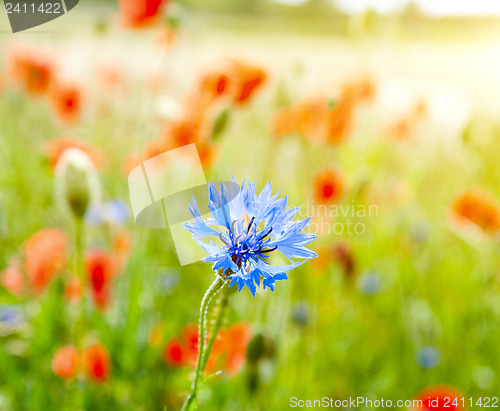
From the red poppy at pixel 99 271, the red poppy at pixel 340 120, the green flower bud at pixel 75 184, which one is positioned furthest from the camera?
the red poppy at pixel 340 120

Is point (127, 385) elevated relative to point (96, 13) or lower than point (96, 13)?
lower

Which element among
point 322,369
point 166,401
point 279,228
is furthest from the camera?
point 322,369

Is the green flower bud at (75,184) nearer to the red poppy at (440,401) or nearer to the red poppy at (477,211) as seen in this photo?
the red poppy at (440,401)

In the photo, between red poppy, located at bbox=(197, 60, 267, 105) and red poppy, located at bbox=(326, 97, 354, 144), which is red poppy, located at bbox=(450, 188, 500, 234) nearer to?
red poppy, located at bbox=(326, 97, 354, 144)

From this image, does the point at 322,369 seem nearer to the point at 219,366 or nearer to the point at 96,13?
the point at 219,366

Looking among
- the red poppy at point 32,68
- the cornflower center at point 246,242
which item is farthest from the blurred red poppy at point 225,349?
the red poppy at point 32,68

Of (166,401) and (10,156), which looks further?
(10,156)

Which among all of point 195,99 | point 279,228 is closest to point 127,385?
point 195,99

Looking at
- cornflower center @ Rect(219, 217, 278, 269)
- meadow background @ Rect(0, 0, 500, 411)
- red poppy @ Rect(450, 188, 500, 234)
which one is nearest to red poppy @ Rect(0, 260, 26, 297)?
meadow background @ Rect(0, 0, 500, 411)
